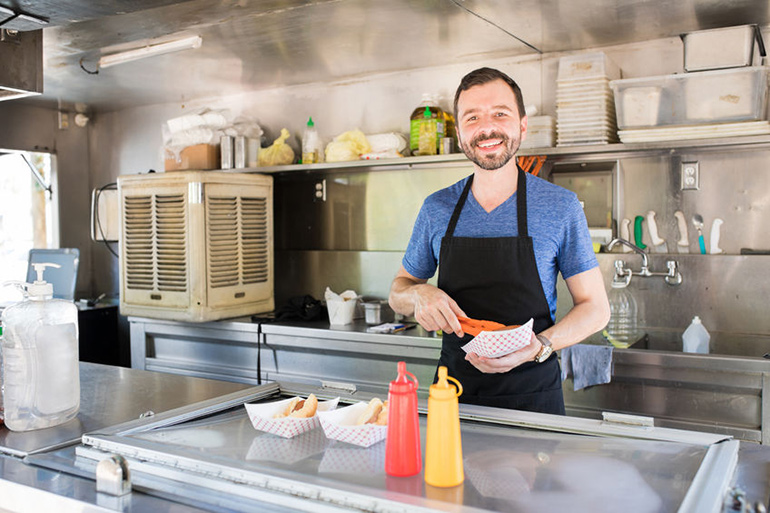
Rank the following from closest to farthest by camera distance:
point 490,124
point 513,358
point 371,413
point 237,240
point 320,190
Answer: point 371,413
point 513,358
point 490,124
point 237,240
point 320,190

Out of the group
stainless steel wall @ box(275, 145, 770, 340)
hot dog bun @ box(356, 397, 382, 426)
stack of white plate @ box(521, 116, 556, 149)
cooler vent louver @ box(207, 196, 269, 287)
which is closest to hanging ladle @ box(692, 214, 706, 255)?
stainless steel wall @ box(275, 145, 770, 340)

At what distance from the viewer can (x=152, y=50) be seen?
12.2 ft

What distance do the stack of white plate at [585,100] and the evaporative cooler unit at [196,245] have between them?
80.7 inches

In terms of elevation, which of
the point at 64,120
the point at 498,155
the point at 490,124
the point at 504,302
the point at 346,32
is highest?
the point at 346,32

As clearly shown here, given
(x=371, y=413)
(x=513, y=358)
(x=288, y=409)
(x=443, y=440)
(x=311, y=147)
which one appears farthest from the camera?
(x=311, y=147)

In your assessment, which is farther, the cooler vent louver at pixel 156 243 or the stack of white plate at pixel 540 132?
the cooler vent louver at pixel 156 243

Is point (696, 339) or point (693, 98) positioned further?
point (696, 339)

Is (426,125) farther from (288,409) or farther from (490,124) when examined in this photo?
(288,409)

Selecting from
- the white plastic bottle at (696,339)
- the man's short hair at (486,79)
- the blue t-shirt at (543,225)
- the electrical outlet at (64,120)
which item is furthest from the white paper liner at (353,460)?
the electrical outlet at (64,120)

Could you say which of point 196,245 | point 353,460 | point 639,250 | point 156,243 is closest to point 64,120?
point 156,243

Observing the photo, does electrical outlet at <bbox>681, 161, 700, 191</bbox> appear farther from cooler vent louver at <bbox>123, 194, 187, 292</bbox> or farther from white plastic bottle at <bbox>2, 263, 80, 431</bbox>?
white plastic bottle at <bbox>2, 263, 80, 431</bbox>

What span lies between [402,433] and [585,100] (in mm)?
2652

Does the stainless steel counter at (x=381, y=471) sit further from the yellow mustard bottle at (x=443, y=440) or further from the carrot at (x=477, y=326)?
the carrot at (x=477, y=326)

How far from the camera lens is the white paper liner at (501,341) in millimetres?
1820
